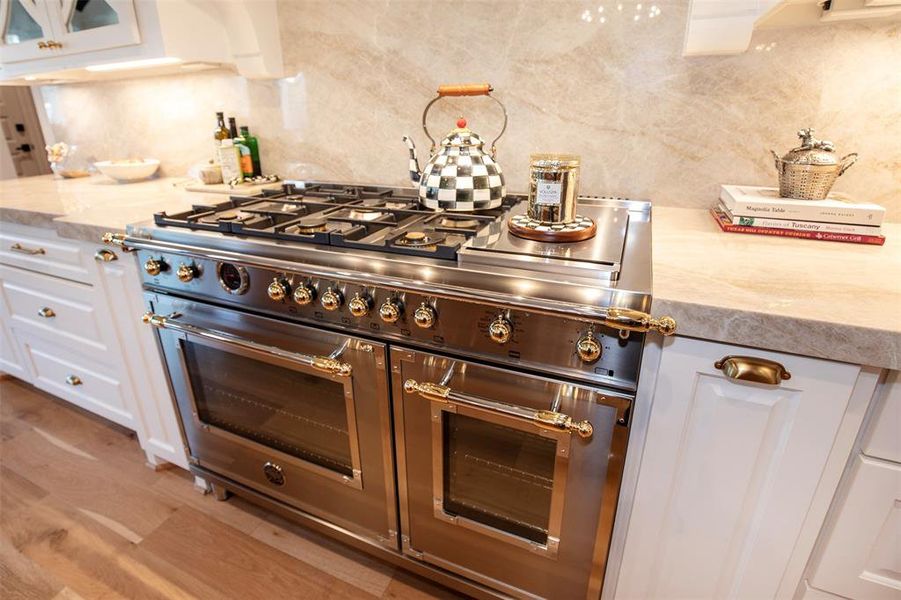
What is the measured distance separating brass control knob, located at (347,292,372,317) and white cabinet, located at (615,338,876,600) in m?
0.56

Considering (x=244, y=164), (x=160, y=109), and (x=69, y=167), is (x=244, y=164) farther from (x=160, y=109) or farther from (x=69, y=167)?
(x=69, y=167)

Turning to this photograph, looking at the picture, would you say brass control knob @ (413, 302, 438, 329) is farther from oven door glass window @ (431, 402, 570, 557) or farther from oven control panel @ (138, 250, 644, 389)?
oven door glass window @ (431, 402, 570, 557)

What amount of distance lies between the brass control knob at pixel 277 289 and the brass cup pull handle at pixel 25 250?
1045 millimetres

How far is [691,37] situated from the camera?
42.2 inches

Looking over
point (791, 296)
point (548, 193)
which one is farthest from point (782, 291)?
point (548, 193)

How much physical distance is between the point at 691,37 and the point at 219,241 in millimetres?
1210

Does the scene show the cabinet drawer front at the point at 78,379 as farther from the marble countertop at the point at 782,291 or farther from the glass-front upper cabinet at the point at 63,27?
the marble countertop at the point at 782,291

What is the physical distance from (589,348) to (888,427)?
0.44 metres

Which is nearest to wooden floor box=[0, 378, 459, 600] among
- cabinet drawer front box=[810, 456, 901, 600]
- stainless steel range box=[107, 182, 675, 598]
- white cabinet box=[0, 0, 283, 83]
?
stainless steel range box=[107, 182, 675, 598]

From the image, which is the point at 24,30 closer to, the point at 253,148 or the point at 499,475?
the point at 253,148

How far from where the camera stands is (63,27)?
1.55 meters

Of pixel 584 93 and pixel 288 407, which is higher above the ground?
pixel 584 93

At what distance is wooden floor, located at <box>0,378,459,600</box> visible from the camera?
127cm

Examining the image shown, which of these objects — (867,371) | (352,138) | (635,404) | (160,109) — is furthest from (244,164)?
(867,371)
